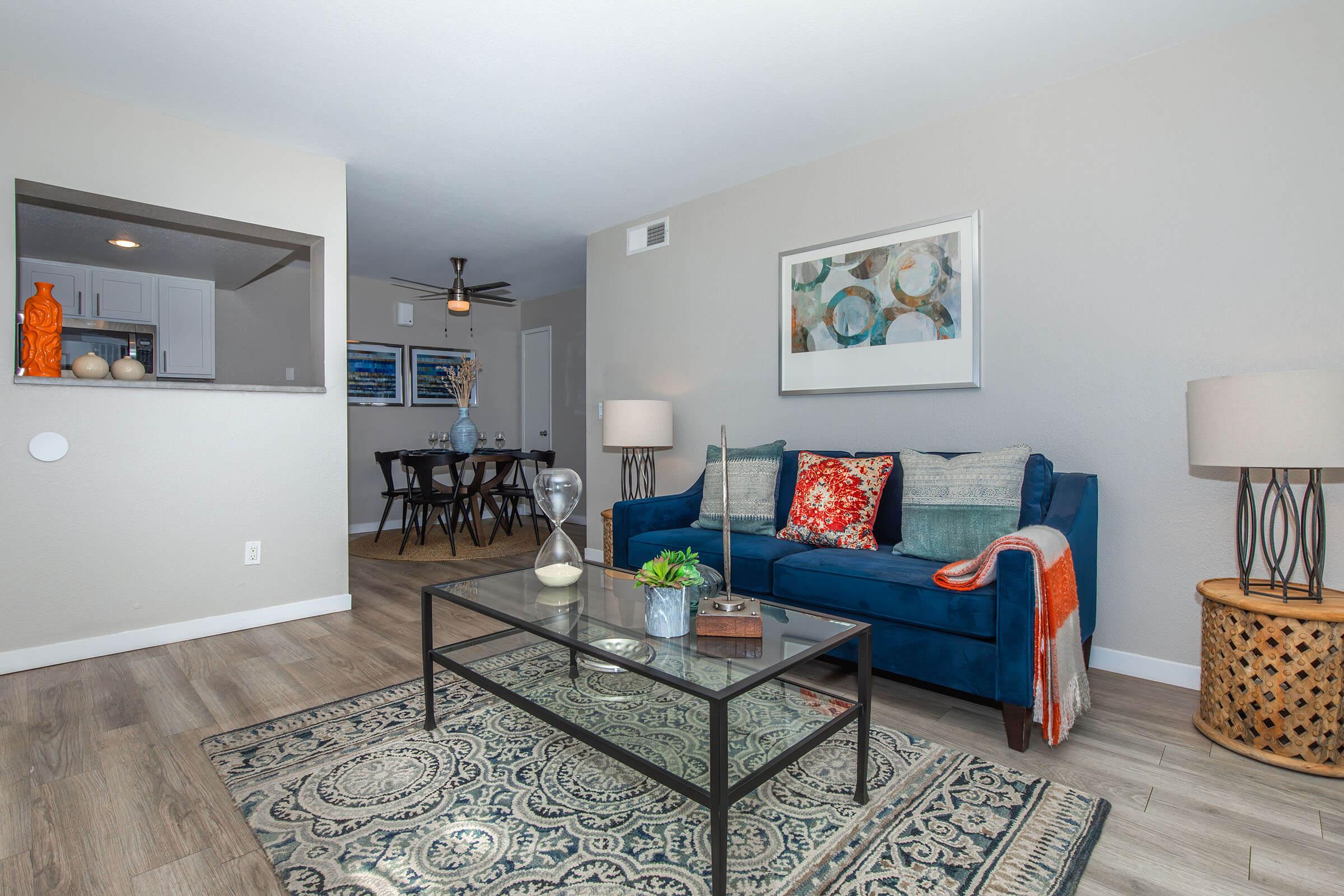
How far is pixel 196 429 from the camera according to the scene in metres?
3.23

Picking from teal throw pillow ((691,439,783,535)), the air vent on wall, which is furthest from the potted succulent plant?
the air vent on wall

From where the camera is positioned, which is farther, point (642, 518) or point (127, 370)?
point (642, 518)

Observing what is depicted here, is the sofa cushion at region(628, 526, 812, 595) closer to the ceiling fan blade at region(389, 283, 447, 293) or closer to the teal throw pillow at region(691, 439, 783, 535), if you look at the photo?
the teal throw pillow at region(691, 439, 783, 535)

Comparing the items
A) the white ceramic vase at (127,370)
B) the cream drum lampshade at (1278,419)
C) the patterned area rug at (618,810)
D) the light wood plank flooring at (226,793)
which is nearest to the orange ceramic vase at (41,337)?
the white ceramic vase at (127,370)

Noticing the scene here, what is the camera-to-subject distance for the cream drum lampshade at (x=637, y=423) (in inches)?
159

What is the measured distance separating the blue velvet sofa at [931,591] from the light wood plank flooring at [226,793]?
0.19 metres

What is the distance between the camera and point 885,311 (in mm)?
3285

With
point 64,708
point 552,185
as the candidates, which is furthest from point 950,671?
point 552,185

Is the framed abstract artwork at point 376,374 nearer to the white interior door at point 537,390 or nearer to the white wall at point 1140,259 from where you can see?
the white interior door at point 537,390

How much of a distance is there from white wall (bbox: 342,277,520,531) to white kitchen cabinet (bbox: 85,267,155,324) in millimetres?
1546

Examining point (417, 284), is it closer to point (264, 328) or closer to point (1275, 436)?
point (264, 328)

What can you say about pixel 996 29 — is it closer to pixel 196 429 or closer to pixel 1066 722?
pixel 1066 722

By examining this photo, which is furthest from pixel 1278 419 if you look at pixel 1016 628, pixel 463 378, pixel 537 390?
pixel 537 390

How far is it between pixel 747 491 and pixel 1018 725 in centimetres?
158
